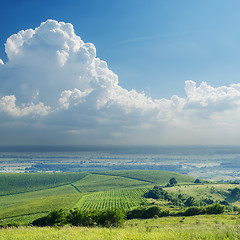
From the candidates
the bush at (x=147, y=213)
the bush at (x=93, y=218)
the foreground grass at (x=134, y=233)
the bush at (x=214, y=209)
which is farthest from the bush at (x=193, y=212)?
the foreground grass at (x=134, y=233)

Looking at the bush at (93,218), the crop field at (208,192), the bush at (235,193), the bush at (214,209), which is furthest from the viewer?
the bush at (235,193)

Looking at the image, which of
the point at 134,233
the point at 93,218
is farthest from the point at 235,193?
the point at 134,233

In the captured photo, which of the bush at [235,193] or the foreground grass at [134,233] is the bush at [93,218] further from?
the bush at [235,193]

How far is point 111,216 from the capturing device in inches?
1244

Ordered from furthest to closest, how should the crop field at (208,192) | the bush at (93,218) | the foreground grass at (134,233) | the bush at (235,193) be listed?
the bush at (235,193) < the crop field at (208,192) < the bush at (93,218) < the foreground grass at (134,233)

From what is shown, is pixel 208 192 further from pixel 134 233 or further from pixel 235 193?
pixel 134 233

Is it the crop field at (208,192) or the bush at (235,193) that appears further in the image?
the bush at (235,193)

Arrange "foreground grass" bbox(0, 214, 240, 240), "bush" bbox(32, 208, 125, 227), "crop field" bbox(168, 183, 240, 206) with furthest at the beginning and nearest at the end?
"crop field" bbox(168, 183, 240, 206)
"bush" bbox(32, 208, 125, 227)
"foreground grass" bbox(0, 214, 240, 240)

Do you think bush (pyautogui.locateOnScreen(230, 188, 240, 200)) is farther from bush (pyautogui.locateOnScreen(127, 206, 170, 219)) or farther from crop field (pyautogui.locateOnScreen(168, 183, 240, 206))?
bush (pyautogui.locateOnScreen(127, 206, 170, 219))

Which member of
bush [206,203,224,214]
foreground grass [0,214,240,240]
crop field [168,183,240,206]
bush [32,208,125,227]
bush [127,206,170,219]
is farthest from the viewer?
crop field [168,183,240,206]

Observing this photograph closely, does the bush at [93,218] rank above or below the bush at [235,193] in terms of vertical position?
above

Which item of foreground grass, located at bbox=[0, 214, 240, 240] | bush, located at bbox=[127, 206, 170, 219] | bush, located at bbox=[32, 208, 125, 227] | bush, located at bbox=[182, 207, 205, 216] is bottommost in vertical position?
bush, located at bbox=[127, 206, 170, 219]

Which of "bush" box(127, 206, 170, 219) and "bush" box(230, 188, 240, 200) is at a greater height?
"bush" box(127, 206, 170, 219)

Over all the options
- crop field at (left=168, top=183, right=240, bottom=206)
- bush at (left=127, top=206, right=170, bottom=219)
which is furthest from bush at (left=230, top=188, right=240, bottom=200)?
bush at (left=127, top=206, right=170, bottom=219)
